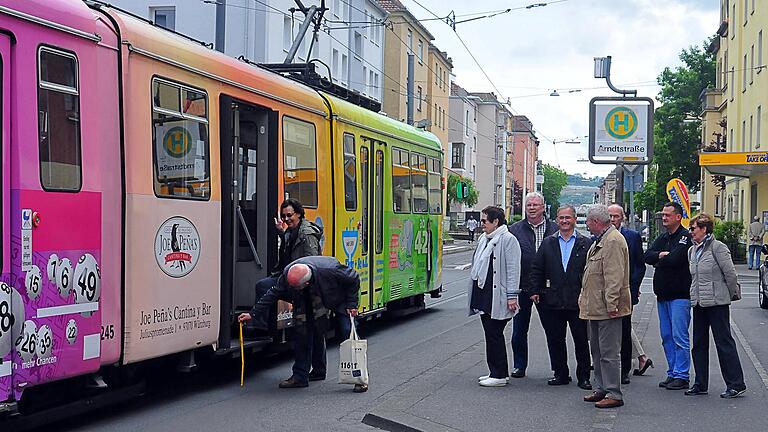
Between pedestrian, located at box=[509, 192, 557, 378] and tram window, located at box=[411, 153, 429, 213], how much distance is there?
6.17 m

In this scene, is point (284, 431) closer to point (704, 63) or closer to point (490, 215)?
point (490, 215)

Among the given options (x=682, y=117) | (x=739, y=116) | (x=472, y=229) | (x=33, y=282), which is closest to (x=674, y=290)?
(x=33, y=282)

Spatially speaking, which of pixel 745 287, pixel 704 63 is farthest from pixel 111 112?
pixel 704 63

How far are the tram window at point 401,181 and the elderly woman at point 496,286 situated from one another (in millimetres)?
5488

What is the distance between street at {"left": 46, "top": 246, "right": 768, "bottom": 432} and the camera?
8.51 metres

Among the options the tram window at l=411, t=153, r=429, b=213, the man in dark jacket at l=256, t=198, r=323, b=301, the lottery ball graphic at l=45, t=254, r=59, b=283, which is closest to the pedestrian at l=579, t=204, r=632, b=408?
the man in dark jacket at l=256, t=198, r=323, b=301

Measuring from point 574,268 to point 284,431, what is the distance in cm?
340

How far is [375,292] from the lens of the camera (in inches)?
589

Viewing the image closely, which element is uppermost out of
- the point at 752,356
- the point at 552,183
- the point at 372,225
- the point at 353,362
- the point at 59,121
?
the point at 552,183

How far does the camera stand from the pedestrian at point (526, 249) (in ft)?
34.6

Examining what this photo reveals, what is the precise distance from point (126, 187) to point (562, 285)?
14.4ft

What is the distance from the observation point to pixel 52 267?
23.7 ft

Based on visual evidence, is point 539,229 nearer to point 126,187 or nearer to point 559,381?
point 559,381

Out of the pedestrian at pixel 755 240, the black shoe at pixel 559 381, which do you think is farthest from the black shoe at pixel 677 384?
the pedestrian at pixel 755 240
